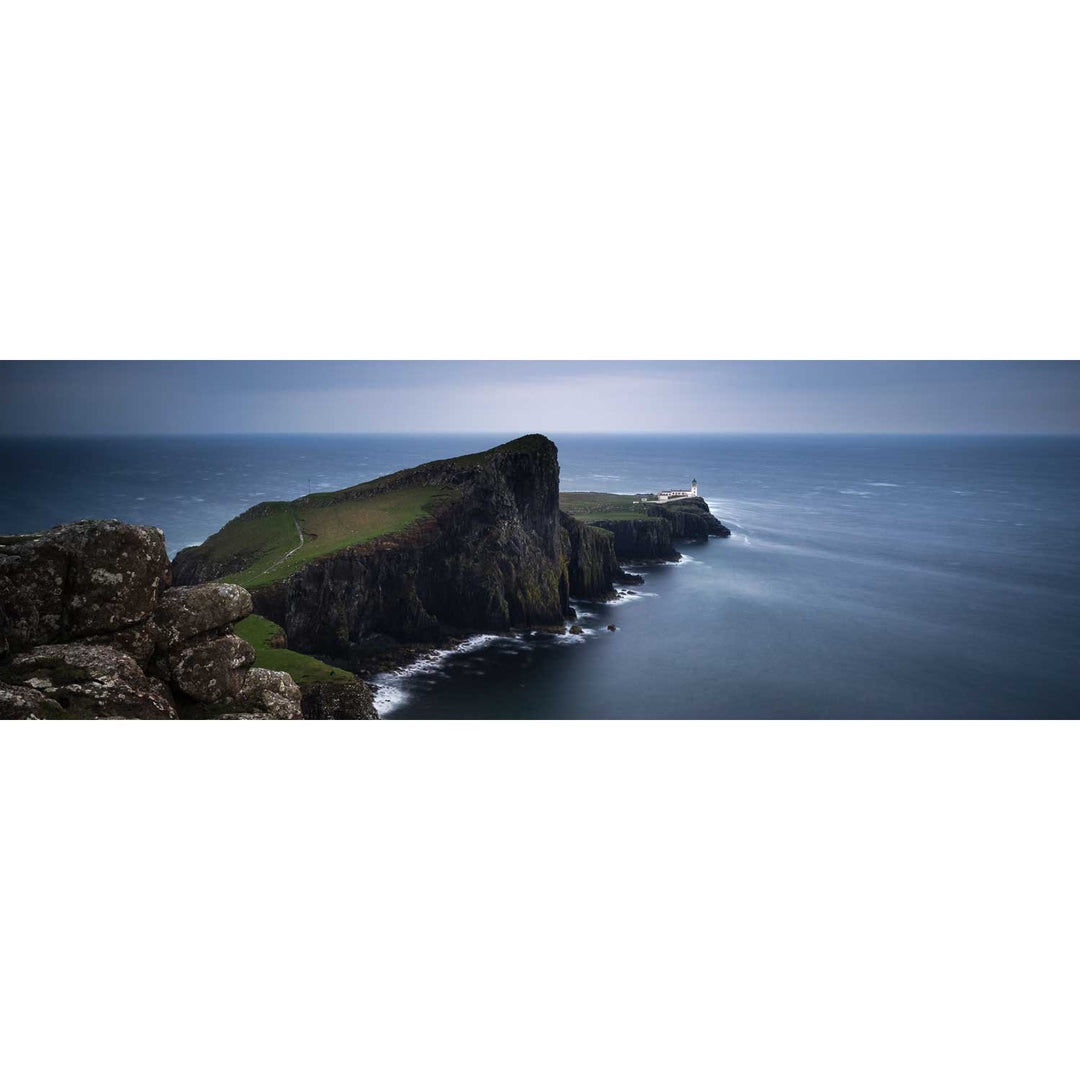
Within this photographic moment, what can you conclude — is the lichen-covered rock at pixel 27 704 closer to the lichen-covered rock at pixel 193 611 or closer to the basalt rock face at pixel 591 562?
the lichen-covered rock at pixel 193 611

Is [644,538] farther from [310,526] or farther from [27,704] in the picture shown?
[27,704]

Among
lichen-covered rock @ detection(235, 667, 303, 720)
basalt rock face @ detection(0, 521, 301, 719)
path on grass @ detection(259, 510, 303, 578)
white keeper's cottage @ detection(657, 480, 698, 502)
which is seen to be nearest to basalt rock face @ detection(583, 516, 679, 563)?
white keeper's cottage @ detection(657, 480, 698, 502)

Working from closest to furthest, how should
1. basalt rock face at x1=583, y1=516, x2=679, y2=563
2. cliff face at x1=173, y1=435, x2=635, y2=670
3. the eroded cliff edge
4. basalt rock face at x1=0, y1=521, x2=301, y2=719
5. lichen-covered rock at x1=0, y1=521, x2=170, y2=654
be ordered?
basalt rock face at x1=0, y1=521, x2=301, y2=719, lichen-covered rock at x1=0, y1=521, x2=170, y2=654, cliff face at x1=173, y1=435, x2=635, y2=670, basalt rock face at x1=583, y1=516, x2=679, y2=563, the eroded cliff edge

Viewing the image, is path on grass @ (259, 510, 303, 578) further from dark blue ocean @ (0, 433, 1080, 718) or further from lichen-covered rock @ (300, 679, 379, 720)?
lichen-covered rock @ (300, 679, 379, 720)

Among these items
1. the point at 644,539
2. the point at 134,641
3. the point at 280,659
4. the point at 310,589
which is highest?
the point at 644,539

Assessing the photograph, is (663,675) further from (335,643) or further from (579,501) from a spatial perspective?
(335,643)

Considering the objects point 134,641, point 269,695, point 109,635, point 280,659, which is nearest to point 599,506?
point 280,659
